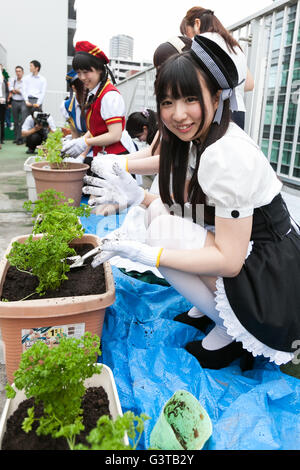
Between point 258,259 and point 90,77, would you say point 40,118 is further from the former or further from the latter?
point 258,259

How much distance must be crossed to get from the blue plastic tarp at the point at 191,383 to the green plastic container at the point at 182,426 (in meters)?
0.16

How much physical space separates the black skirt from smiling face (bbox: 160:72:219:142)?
1.07ft

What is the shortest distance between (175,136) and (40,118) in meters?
4.40

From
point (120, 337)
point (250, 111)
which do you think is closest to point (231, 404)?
point (120, 337)

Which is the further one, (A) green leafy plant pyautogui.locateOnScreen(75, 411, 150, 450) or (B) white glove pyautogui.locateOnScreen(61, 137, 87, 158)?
(B) white glove pyautogui.locateOnScreen(61, 137, 87, 158)

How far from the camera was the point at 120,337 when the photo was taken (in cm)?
153

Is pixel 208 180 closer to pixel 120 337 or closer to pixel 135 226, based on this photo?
pixel 120 337

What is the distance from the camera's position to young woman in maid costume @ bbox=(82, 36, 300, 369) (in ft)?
3.61

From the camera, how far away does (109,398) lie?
967mm

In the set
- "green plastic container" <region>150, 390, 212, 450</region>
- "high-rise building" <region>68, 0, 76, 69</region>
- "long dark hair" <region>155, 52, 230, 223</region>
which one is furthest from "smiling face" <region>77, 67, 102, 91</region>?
"high-rise building" <region>68, 0, 76, 69</region>

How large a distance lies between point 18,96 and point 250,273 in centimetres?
822

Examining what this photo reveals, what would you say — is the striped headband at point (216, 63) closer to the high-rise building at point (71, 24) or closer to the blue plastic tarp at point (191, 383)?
the blue plastic tarp at point (191, 383)

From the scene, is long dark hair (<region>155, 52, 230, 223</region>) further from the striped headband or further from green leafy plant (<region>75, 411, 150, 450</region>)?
green leafy plant (<region>75, 411, 150, 450</region>)

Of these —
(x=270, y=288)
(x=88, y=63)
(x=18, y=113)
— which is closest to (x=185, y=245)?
(x=270, y=288)
